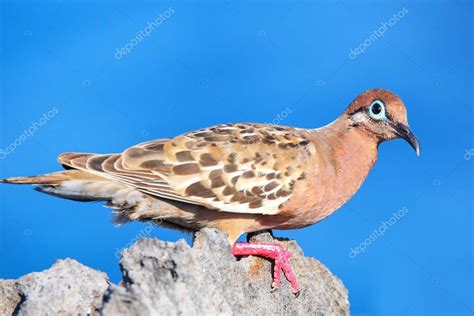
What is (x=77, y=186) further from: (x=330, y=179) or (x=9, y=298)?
(x=330, y=179)

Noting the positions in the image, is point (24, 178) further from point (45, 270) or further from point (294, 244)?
point (294, 244)

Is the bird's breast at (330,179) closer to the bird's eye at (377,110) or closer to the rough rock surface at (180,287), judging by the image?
the bird's eye at (377,110)

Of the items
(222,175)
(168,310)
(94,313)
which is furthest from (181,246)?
(222,175)

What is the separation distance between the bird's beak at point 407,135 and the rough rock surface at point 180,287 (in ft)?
6.64

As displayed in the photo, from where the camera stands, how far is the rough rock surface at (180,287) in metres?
5.24

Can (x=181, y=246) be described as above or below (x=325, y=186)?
below

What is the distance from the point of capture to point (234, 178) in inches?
320

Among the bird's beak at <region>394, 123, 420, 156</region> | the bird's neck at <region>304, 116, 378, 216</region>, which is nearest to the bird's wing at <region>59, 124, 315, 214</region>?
the bird's neck at <region>304, 116, 378, 216</region>

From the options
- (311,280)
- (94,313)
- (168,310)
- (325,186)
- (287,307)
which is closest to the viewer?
(168,310)

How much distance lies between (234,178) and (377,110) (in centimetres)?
217

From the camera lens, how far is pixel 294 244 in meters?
8.20

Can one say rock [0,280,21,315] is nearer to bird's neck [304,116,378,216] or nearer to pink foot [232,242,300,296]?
pink foot [232,242,300,296]

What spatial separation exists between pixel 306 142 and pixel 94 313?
353 cm

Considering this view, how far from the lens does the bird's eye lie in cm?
888
